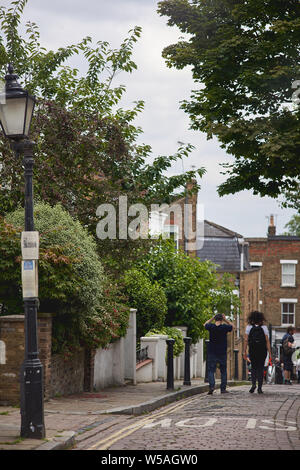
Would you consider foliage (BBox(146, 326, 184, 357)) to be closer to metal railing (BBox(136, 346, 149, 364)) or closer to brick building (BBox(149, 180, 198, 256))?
metal railing (BBox(136, 346, 149, 364))

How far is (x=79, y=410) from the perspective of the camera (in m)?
11.1

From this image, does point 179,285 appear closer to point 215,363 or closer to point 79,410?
point 215,363

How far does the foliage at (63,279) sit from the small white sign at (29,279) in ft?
9.69

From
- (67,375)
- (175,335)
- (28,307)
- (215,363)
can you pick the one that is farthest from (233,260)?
(28,307)

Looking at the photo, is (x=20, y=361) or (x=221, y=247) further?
(x=221, y=247)

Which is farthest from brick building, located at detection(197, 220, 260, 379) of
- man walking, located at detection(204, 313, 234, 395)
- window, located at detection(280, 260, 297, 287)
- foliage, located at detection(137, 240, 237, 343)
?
man walking, located at detection(204, 313, 234, 395)

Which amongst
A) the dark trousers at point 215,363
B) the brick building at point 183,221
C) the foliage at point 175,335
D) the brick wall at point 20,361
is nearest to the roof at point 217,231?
the brick building at point 183,221

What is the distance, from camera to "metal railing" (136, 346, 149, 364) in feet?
58.8

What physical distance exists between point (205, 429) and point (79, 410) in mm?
2520

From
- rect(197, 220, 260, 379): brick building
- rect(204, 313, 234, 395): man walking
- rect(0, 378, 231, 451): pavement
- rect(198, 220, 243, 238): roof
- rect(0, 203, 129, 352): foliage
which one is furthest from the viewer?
rect(198, 220, 243, 238): roof

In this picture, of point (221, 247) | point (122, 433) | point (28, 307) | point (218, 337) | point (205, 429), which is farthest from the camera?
point (221, 247)

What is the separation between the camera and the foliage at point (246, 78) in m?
14.5

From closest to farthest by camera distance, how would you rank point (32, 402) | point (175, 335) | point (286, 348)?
point (32, 402) < point (175, 335) < point (286, 348)

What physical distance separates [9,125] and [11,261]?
148 inches
